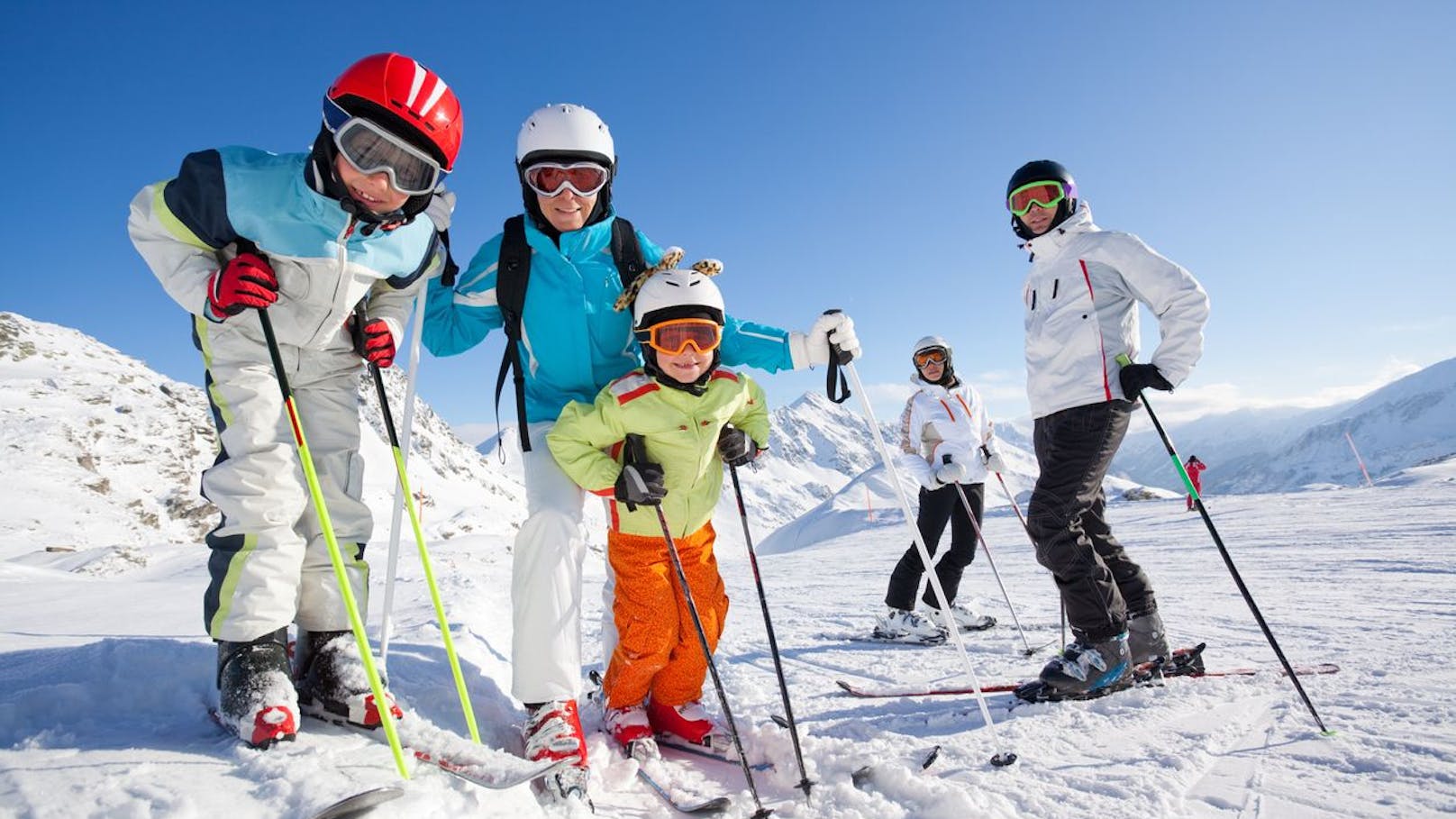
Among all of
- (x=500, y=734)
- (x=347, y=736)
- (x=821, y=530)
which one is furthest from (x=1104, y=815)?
(x=821, y=530)

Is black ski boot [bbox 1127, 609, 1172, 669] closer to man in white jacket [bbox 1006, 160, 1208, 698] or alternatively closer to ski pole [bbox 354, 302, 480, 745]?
man in white jacket [bbox 1006, 160, 1208, 698]

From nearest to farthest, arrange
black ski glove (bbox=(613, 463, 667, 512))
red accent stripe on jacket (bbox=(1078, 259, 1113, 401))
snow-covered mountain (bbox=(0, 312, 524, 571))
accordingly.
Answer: black ski glove (bbox=(613, 463, 667, 512)), red accent stripe on jacket (bbox=(1078, 259, 1113, 401)), snow-covered mountain (bbox=(0, 312, 524, 571))

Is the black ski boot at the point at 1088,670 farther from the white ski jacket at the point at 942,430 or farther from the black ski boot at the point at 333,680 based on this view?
the black ski boot at the point at 333,680

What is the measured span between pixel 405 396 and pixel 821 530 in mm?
25987

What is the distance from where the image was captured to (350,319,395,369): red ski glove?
2695 mm

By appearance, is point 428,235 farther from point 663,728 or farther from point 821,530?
point 821,530

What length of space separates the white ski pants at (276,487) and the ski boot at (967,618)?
4368 millimetres

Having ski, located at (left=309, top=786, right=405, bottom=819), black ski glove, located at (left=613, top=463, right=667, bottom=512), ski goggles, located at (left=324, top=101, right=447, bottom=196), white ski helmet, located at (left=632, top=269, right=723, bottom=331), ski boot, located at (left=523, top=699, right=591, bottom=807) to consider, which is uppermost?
ski goggles, located at (left=324, top=101, right=447, bottom=196)

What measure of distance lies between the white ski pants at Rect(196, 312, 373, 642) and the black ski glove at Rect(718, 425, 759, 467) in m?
1.62

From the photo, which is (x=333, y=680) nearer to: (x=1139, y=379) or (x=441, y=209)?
(x=441, y=209)

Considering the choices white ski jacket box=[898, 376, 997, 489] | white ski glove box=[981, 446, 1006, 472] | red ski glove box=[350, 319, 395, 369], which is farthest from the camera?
white ski glove box=[981, 446, 1006, 472]

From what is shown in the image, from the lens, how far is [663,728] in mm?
3154

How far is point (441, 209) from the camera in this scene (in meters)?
3.08

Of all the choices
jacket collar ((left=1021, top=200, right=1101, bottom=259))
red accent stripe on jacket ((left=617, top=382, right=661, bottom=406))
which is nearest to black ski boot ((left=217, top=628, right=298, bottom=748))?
red accent stripe on jacket ((left=617, top=382, right=661, bottom=406))
